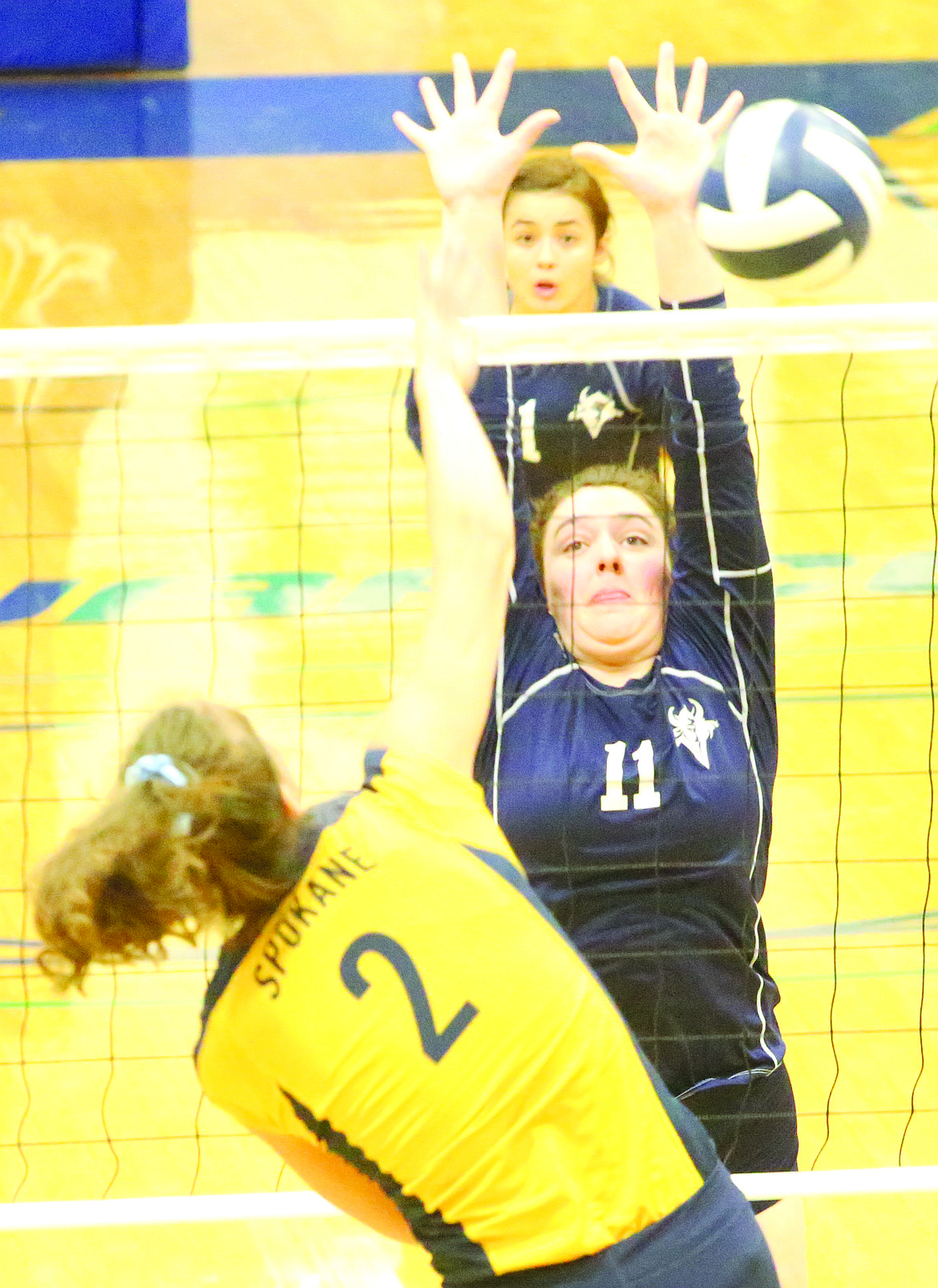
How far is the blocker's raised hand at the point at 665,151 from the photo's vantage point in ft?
7.73

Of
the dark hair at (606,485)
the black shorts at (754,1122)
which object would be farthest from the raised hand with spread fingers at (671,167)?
the black shorts at (754,1122)

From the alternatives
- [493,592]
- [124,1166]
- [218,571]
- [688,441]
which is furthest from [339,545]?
[493,592]

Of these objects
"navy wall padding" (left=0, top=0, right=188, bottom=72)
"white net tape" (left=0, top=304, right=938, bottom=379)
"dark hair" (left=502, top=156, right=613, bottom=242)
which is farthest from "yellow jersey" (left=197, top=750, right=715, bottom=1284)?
"navy wall padding" (left=0, top=0, right=188, bottom=72)

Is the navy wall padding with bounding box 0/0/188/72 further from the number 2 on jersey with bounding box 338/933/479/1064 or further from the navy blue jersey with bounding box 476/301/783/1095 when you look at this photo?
the number 2 on jersey with bounding box 338/933/479/1064

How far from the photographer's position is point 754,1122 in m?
2.46

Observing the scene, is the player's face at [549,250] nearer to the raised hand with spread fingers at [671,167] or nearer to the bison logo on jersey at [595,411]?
the bison logo on jersey at [595,411]

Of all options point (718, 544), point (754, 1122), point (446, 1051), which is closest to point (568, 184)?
point (718, 544)

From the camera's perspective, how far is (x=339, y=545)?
17.6 ft

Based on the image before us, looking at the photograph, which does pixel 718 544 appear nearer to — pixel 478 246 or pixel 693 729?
pixel 693 729

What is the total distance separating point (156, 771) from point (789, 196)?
1782 mm

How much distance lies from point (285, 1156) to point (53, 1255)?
1.56 meters

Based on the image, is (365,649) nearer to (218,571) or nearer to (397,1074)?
(218,571)

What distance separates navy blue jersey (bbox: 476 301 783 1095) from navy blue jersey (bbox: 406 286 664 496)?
0.63 m

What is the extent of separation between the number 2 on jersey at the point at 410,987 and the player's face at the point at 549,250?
189 cm
